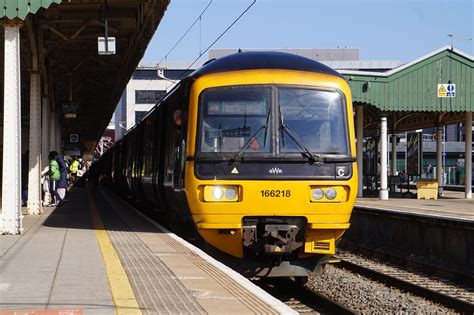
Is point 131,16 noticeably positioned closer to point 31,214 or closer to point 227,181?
point 31,214

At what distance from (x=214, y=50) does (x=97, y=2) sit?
4810 cm

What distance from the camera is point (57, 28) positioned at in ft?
62.7

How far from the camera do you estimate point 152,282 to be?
7043 mm

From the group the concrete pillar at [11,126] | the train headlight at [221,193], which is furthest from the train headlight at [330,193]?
the concrete pillar at [11,126]

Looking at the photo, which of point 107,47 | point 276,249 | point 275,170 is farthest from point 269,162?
point 107,47

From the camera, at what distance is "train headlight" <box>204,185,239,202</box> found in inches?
353

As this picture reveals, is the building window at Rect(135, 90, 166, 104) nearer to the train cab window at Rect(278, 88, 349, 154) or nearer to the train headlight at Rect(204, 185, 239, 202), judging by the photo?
the train cab window at Rect(278, 88, 349, 154)

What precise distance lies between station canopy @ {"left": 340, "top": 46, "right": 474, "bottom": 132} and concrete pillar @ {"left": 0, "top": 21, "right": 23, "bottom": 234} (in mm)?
15945

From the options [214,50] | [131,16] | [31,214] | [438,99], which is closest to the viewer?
[31,214]

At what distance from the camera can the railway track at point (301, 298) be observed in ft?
28.5

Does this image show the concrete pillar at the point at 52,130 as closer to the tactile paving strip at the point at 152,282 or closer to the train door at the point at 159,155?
the train door at the point at 159,155

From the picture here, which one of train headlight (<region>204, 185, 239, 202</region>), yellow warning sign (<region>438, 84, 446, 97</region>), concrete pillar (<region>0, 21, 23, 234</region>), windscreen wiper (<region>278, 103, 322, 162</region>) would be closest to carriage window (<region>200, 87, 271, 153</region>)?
windscreen wiper (<region>278, 103, 322, 162</region>)

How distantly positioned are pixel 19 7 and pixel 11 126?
198cm

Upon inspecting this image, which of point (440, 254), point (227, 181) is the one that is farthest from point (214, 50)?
point (227, 181)
